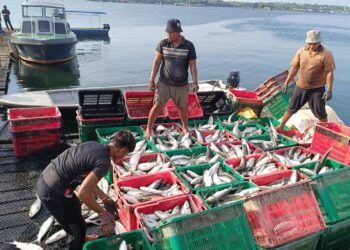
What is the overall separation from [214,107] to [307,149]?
2878mm

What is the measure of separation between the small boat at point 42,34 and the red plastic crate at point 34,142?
1377 cm

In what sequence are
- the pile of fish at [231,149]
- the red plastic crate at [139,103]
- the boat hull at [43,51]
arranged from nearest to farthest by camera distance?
the pile of fish at [231,149] < the red plastic crate at [139,103] < the boat hull at [43,51]

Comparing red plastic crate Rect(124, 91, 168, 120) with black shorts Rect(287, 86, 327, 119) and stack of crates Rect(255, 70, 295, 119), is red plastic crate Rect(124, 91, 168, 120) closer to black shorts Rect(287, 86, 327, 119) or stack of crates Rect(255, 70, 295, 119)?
black shorts Rect(287, 86, 327, 119)

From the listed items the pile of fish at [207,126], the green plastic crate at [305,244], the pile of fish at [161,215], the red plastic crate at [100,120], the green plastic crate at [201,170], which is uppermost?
the red plastic crate at [100,120]

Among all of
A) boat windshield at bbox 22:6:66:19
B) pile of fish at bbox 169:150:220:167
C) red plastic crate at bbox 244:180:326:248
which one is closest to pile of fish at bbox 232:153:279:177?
pile of fish at bbox 169:150:220:167

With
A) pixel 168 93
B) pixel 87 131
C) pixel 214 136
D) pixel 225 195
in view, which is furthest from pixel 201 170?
pixel 87 131

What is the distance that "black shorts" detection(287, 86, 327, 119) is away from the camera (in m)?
6.41

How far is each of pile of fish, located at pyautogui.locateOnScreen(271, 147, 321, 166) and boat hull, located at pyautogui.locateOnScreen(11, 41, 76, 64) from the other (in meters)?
16.1

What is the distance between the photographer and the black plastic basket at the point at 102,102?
665 centimetres

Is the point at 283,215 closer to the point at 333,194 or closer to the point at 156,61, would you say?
the point at 333,194

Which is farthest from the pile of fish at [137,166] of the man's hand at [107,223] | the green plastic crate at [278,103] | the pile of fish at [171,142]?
the green plastic crate at [278,103]

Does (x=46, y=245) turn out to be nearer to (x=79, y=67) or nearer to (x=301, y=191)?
(x=301, y=191)

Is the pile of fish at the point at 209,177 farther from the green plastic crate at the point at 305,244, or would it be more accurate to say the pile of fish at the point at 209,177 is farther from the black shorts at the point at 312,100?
the black shorts at the point at 312,100

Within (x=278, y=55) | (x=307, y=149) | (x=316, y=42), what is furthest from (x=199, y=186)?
(x=278, y=55)
